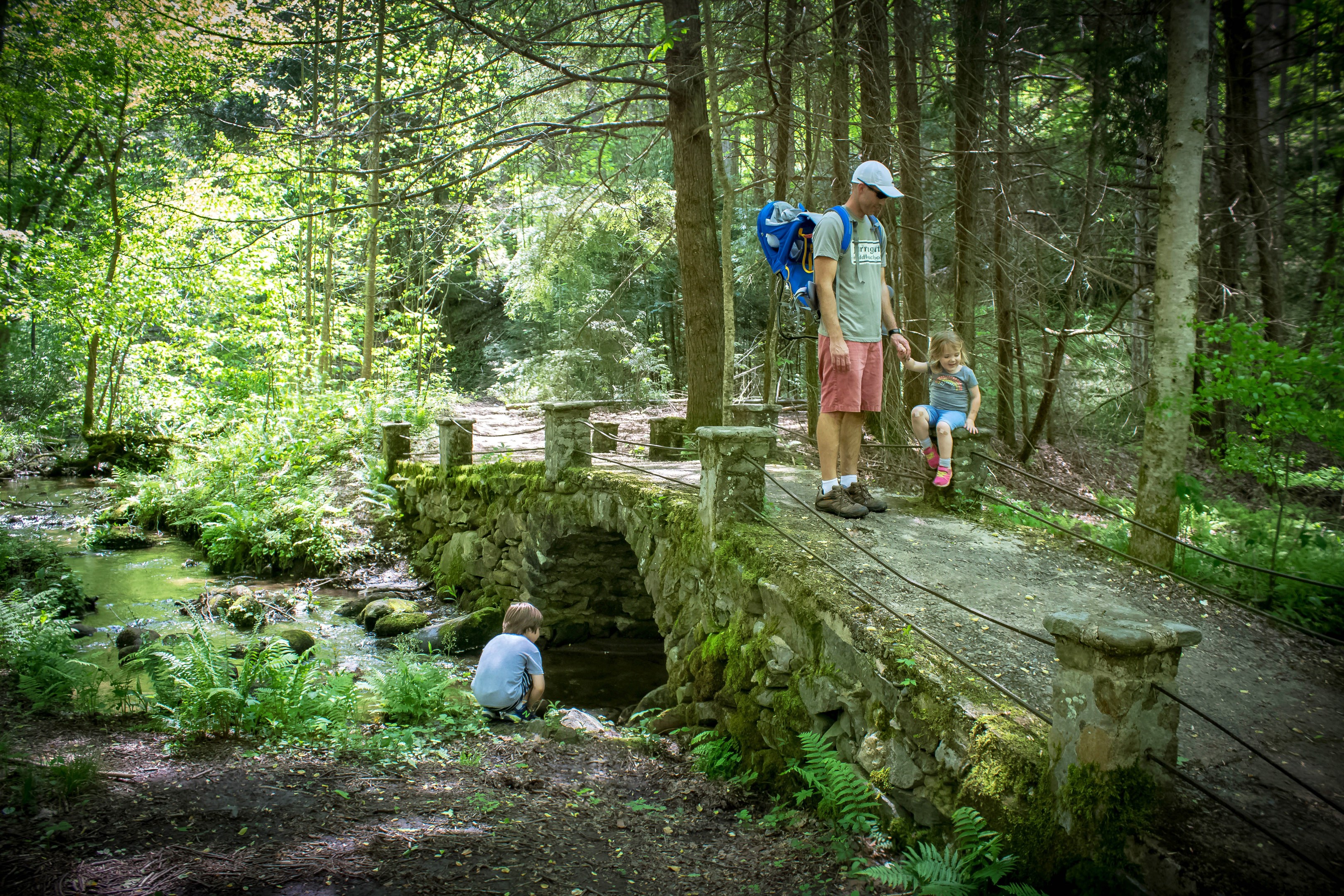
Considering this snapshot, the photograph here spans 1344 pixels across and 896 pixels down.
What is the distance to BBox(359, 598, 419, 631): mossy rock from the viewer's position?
9.13 metres

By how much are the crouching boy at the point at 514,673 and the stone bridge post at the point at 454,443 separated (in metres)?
5.01

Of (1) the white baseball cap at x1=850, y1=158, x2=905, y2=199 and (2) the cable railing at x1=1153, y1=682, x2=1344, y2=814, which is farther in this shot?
(1) the white baseball cap at x1=850, y1=158, x2=905, y2=199

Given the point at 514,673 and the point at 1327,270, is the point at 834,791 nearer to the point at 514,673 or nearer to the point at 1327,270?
the point at 514,673

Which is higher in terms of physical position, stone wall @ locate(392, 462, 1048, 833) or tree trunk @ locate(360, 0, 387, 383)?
tree trunk @ locate(360, 0, 387, 383)

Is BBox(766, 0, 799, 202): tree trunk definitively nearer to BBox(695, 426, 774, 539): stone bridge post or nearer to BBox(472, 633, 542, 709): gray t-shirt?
BBox(695, 426, 774, 539): stone bridge post

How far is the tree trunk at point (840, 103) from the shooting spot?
307 inches

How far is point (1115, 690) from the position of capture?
2488 mm

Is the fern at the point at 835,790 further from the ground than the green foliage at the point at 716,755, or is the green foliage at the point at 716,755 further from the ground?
the fern at the point at 835,790

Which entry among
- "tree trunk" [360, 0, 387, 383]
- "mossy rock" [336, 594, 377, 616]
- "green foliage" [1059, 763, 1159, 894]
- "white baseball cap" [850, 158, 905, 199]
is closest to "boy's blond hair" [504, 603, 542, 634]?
"white baseball cap" [850, 158, 905, 199]

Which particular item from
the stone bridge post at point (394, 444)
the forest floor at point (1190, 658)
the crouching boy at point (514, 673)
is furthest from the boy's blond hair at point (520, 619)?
the stone bridge post at point (394, 444)

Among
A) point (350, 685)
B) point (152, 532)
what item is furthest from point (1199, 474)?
point (152, 532)

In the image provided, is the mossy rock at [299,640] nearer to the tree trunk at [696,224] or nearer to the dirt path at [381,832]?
the dirt path at [381,832]

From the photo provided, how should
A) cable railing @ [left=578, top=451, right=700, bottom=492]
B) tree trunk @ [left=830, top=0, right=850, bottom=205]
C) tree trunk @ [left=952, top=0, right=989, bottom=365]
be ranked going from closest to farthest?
cable railing @ [left=578, top=451, right=700, bottom=492] → tree trunk @ [left=830, top=0, right=850, bottom=205] → tree trunk @ [left=952, top=0, right=989, bottom=365]

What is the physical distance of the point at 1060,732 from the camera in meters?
2.65
